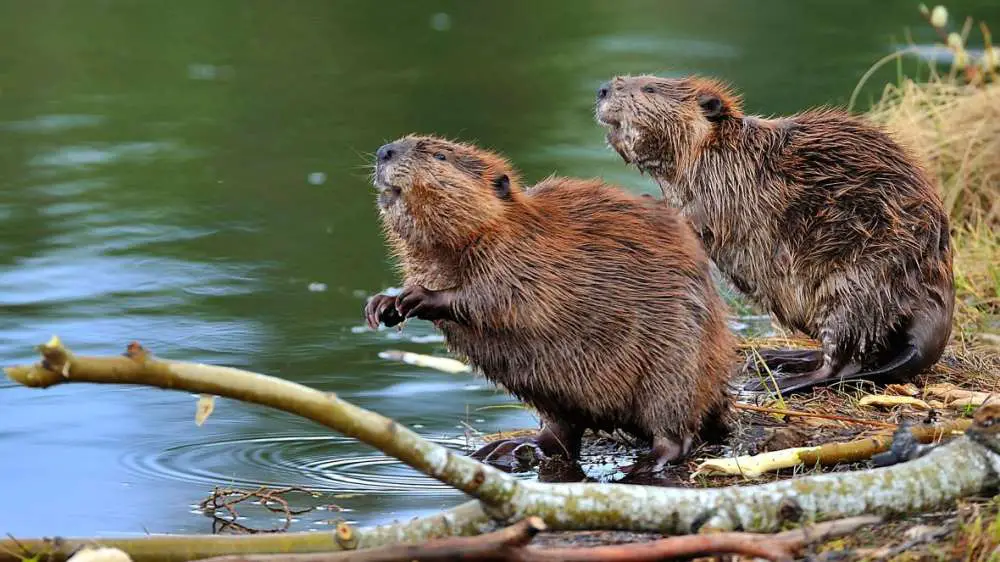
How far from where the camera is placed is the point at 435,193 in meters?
3.67

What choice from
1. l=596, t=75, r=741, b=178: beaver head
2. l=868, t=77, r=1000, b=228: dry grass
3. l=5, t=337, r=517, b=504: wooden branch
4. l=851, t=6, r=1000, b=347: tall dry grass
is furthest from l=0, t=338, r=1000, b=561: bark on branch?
l=868, t=77, r=1000, b=228: dry grass

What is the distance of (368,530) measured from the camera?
2.80m

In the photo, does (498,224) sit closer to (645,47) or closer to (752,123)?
(752,123)

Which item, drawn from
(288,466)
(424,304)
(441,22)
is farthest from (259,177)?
(441,22)

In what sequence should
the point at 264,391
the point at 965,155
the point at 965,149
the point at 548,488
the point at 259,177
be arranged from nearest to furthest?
the point at 264,391 < the point at 548,488 < the point at 965,155 < the point at 965,149 < the point at 259,177

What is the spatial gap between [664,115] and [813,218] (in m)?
0.54

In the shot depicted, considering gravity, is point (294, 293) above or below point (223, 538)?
above

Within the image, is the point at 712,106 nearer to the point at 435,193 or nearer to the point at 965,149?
the point at 435,193

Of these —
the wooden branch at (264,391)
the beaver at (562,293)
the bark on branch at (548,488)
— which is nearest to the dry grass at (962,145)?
the beaver at (562,293)

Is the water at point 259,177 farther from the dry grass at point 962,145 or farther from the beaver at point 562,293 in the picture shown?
the dry grass at point 962,145

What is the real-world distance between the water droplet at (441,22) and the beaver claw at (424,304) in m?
9.25

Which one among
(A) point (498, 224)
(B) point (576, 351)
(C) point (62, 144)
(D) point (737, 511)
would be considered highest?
(C) point (62, 144)

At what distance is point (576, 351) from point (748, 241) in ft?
3.04

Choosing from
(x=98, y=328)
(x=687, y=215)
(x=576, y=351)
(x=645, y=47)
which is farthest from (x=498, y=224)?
(x=645, y=47)
